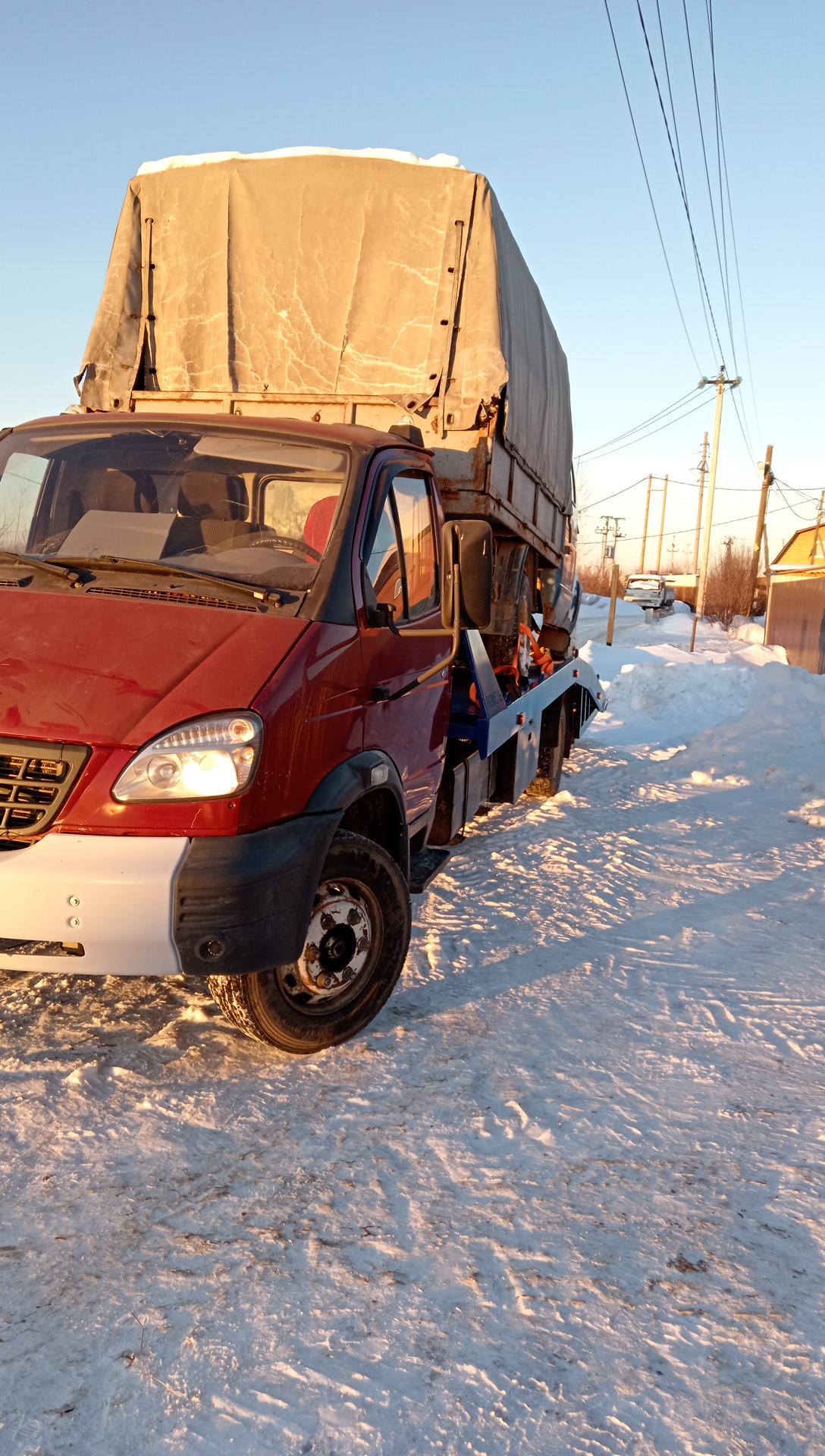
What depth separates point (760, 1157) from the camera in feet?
10.8

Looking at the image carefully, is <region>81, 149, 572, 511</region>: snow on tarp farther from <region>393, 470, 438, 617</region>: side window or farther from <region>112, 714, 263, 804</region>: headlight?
<region>112, 714, 263, 804</region>: headlight

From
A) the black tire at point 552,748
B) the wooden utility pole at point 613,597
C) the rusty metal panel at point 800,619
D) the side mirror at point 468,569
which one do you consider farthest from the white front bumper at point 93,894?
the rusty metal panel at point 800,619

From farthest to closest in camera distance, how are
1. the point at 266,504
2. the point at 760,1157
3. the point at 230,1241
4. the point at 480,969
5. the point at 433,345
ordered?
the point at 433,345 → the point at 480,969 → the point at 266,504 → the point at 760,1157 → the point at 230,1241

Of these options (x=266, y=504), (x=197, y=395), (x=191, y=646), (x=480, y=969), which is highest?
(x=197, y=395)

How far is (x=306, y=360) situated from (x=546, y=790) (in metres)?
4.30

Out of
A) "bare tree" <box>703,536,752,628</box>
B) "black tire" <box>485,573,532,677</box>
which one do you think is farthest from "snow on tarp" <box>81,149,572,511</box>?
"bare tree" <box>703,536,752,628</box>

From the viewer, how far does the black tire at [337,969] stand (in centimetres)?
355

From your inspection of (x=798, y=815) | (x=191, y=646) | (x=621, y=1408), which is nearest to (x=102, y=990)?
(x=191, y=646)

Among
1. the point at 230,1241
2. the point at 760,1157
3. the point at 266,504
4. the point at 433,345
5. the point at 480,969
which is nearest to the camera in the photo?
the point at 230,1241

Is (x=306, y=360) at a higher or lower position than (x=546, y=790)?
higher

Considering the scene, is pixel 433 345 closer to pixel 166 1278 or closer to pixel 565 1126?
pixel 565 1126

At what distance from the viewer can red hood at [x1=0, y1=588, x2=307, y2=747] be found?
3.09 m

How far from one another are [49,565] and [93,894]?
A: 1.40 meters

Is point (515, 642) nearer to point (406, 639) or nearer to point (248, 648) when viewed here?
point (406, 639)
